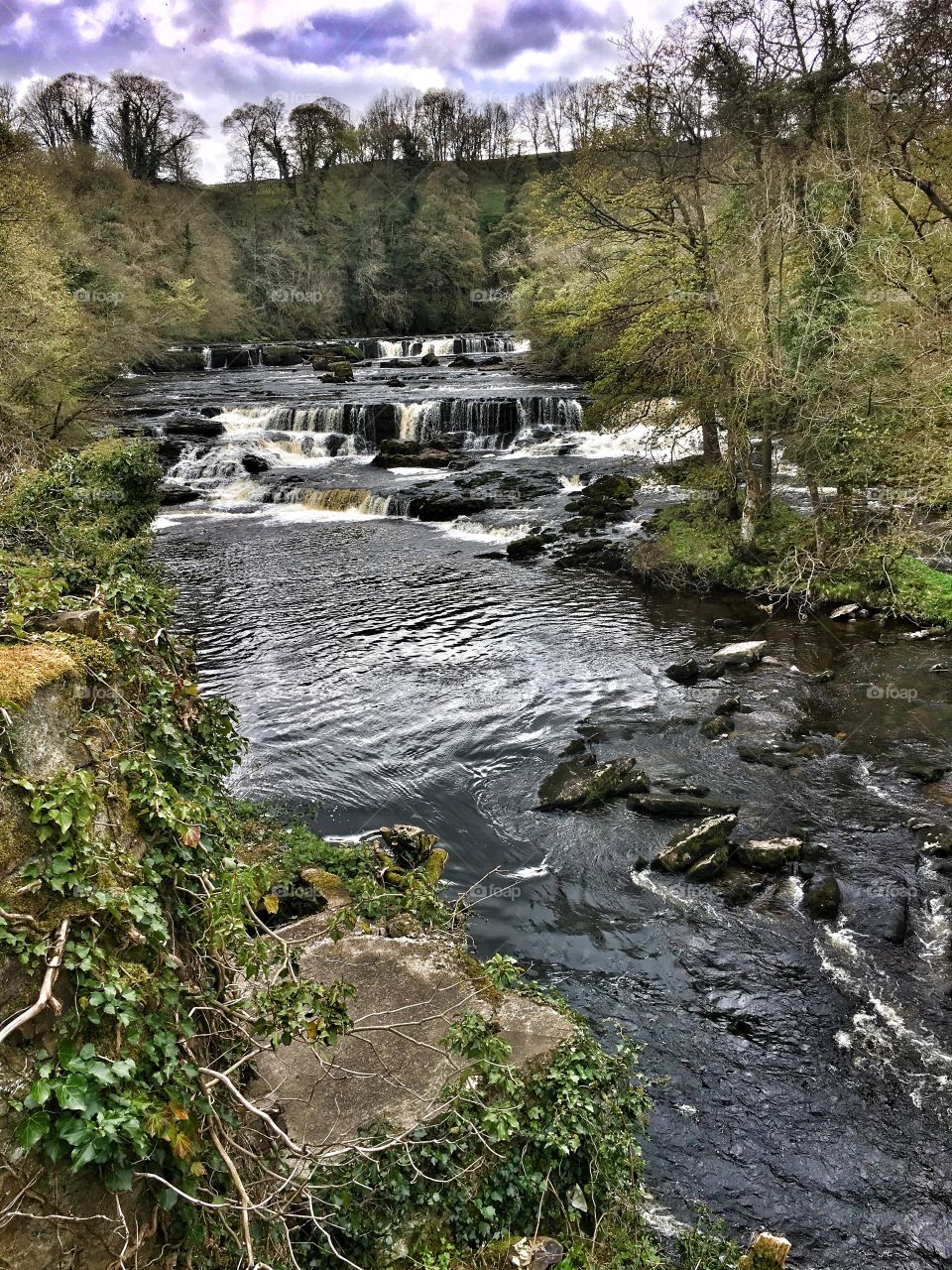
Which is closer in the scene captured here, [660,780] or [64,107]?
[660,780]

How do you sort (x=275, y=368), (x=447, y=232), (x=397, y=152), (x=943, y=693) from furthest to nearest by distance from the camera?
(x=397, y=152) < (x=447, y=232) < (x=275, y=368) < (x=943, y=693)

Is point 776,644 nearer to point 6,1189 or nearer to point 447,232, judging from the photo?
point 6,1189

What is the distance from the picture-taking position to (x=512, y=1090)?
206 inches

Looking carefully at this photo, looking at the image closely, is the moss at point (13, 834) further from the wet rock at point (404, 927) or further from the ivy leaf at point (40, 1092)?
the wet rock at point (404, 927)

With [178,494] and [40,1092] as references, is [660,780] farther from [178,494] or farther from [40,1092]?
[178,494]

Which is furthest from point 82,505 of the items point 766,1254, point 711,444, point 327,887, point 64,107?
point 64,107

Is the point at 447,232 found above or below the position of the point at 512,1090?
above

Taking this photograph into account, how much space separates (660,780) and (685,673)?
3.61 m

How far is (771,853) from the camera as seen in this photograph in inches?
362

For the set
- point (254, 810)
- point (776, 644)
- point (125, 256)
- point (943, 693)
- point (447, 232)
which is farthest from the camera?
point (447, 232)

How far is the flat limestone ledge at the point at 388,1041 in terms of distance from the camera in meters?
5.29

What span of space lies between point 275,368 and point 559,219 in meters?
36.1

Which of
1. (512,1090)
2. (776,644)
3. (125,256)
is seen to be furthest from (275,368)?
(512,1090)

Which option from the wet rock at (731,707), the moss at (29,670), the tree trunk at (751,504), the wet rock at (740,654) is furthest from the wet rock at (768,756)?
the moss at (29,670)
